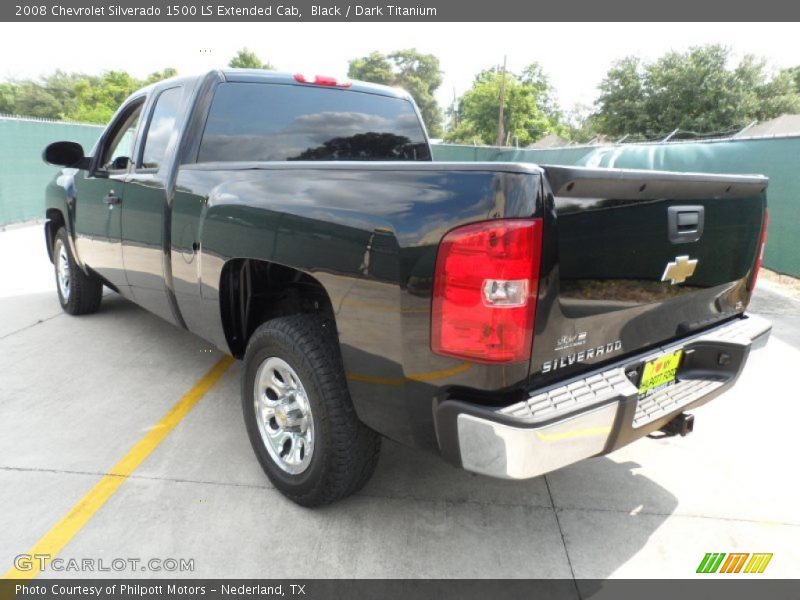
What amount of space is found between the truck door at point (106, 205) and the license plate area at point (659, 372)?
11.4ft

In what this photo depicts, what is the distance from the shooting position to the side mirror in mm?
4480

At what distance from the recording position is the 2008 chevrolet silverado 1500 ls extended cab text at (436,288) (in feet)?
6.03

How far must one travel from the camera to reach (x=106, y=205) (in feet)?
13.8

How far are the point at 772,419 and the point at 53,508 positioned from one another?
4.15 meters

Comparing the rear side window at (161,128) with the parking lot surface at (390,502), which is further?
Result: the rear side window at (161,128)

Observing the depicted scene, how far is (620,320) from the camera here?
2195mm

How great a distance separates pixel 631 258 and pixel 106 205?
3.69 m

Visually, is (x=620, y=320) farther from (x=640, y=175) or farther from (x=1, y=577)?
(x=1, y=577)

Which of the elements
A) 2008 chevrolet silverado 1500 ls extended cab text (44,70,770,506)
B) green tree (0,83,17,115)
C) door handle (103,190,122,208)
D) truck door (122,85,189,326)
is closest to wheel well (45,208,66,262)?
door handle (103,190,122,208)

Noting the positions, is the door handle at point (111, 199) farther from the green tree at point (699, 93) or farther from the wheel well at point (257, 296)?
the green tree at point (699, 93)

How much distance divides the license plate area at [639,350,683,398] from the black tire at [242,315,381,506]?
1121 mm

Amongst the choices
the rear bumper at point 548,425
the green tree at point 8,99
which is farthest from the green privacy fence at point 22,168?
the green tree at point 8,99

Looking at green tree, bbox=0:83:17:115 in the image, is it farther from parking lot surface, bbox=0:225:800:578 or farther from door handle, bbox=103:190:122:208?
parking lot surface, bbox=0:225:800:578

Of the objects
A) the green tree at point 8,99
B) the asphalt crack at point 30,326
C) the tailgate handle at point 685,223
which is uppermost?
the green tree at point 8,99
